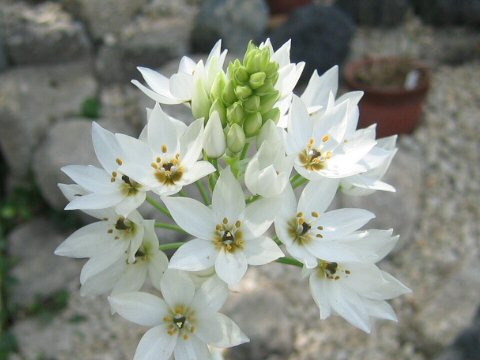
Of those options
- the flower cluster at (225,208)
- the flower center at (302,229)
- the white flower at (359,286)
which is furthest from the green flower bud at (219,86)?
the white flower at (359,286)

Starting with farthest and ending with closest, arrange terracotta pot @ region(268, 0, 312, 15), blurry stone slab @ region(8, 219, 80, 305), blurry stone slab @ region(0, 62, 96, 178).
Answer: terracotta pot @ region(268, 0, 312, 15), blurry stone slab @ region(0, 62, 96, 178), blurry stone slab @ region(8, 219, 80, 305)

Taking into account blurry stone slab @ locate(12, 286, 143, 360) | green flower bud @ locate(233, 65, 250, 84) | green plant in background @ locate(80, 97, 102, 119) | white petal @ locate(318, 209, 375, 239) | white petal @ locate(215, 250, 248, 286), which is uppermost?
green flower bud @ locate(233, 65, 250, 84)

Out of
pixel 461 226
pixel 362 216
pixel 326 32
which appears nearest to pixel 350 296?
pixel 362 216

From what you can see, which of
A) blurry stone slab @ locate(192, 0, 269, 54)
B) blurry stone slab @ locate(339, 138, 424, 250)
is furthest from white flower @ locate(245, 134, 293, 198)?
blurry stone slab @ locate(192, 0, 269, 54)

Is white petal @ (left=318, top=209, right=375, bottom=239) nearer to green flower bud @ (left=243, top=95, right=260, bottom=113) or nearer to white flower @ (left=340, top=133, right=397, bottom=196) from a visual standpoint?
white flower @ (left=340, top=133, right=397, bottom=196)

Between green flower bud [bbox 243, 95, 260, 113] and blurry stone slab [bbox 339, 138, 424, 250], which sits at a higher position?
green flower bud [bbox 243, 95, 260, 113]

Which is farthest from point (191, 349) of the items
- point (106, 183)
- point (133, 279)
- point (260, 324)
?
point (260, 324)

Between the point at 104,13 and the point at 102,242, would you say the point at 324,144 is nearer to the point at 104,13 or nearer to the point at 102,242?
the point at 102,242
